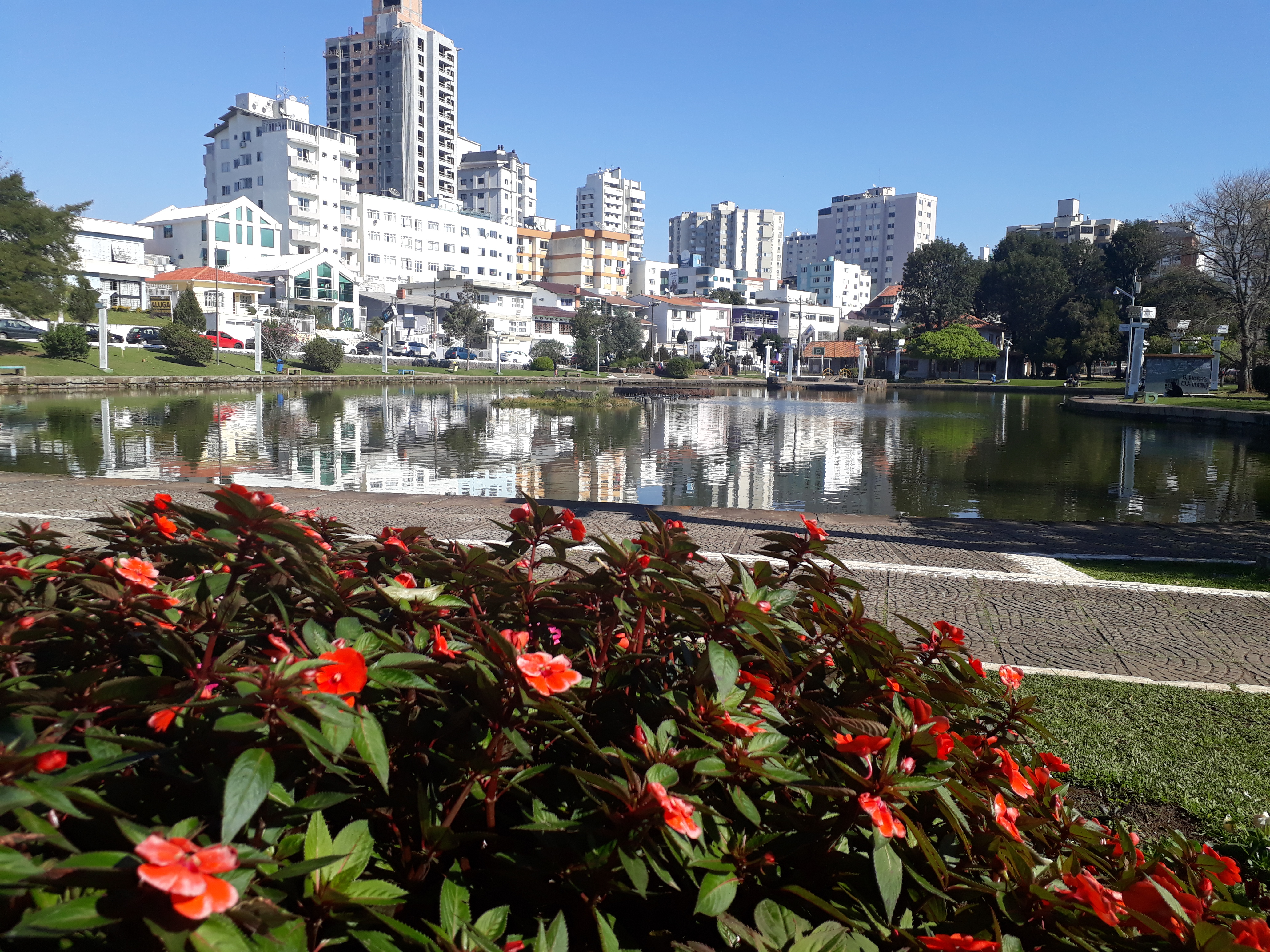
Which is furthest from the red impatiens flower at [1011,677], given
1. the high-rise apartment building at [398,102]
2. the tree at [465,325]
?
the high-rise apartment building at [398,102]

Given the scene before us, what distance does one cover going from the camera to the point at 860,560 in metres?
7.98

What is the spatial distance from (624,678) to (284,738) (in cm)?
69

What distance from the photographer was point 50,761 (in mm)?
1148

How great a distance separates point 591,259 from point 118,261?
58.5 m

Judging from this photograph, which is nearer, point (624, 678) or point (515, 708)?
point (515, 708)

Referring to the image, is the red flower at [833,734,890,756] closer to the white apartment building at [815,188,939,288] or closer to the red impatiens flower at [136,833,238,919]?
the red impatiens flower at [136,833,238,919]

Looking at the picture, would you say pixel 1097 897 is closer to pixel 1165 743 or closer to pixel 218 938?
pixel 218 938

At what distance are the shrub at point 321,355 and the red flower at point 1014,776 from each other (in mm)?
54014

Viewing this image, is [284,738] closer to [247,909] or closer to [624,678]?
[247,909]

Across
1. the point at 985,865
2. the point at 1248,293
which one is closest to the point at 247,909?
the point at 985,865

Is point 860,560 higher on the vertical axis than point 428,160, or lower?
lower

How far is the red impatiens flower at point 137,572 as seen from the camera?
1.76 meters

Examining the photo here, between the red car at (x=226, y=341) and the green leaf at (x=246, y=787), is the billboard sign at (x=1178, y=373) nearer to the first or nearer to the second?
the red car at (x=226, y=341)

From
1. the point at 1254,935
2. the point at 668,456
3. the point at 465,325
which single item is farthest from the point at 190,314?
the point at 1254,935
